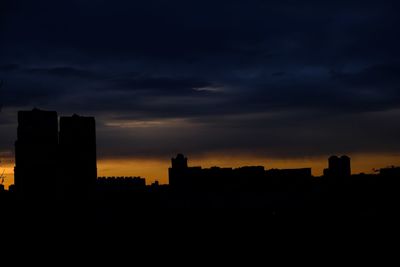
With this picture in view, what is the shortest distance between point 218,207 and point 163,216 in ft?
89.4

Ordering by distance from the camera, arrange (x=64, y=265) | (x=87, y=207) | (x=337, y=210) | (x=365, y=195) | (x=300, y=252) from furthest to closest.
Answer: (x=87, y=207), (x=365, y=195), (x=337, y=210), (x=300, y=252), (x=64, y=265)

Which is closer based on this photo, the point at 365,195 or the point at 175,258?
the point at 175,258

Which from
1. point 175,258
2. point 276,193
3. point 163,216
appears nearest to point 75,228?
point 163,216

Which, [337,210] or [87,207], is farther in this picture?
[87,207]

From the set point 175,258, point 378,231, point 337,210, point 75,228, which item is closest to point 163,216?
point 75,228

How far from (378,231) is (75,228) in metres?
57.5

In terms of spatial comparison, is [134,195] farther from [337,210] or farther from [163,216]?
[337,210]

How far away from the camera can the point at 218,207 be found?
172125 mm

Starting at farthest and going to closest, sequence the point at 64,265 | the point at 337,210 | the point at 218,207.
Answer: the point at 218,207 → the point at 337,210 → the point at 64,265

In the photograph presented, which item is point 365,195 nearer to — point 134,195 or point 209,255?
point 209,255

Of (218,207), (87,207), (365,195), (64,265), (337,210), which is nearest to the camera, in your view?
(64,265)

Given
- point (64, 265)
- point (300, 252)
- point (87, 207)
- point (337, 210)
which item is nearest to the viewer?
point (64, 265)

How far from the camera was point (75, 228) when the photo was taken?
126m

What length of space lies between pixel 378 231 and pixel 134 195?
346ft
